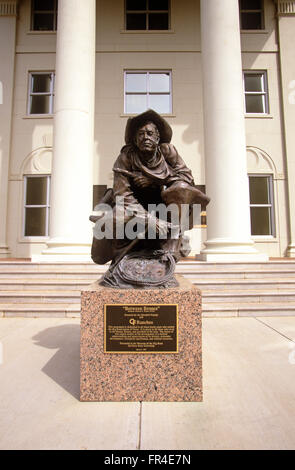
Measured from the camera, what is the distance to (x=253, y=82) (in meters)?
12.6

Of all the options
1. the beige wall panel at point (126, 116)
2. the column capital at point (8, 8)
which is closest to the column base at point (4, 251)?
the beige wall panel at point (126, 116)

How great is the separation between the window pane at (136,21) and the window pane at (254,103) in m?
5.59

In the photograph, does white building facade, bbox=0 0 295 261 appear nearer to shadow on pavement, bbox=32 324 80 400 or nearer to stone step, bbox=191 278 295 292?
stone step, bbox=191 278 295 292

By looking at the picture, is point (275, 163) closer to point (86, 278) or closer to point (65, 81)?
point (65, 81)

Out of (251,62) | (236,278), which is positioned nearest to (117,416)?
(236,278)

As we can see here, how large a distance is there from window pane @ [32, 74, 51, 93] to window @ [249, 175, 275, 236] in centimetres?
961

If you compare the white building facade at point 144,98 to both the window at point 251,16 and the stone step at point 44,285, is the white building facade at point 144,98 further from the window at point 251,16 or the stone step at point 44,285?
the stone step at point 44,285

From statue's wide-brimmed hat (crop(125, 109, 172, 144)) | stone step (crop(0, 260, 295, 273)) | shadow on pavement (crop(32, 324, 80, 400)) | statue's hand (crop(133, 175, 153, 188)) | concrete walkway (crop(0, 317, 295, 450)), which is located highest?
statue's wide-brimmed hat (crop(125, 109, 172, 144))

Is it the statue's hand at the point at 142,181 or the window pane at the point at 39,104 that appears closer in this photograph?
the statue's hand at the point at 142,181

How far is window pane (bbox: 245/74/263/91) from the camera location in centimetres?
1253

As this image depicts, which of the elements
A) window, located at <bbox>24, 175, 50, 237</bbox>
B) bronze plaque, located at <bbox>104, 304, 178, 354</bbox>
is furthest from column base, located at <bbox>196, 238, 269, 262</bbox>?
window, located at <bbox>24, 175, 50, 237</bbox>

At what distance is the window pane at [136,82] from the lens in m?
12.2

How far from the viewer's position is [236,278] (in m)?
6.80

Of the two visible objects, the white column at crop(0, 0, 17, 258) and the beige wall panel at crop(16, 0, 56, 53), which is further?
the beige wall panel at crop(16, 0, 56, 53)
